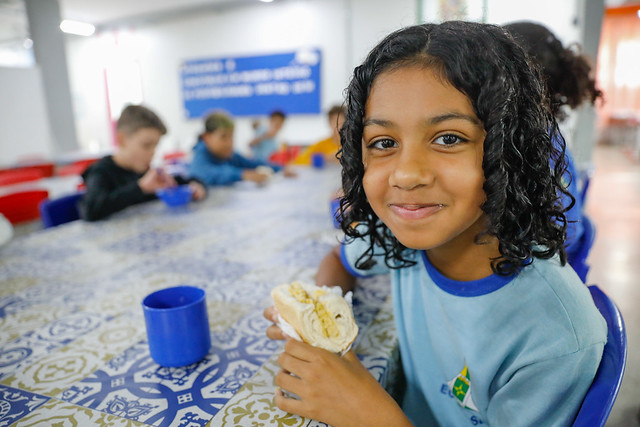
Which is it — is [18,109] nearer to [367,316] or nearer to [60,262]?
[60,262]

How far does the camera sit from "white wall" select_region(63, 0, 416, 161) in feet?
23.2

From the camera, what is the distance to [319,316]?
734 millimetres

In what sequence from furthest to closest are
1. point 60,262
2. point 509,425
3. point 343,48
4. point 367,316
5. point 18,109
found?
point 343,48, point 18,109, point 60,262, point 367,316, point 509,425

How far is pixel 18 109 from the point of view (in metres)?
5.48

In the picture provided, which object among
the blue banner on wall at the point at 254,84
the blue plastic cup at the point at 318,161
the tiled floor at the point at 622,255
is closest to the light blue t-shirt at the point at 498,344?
the tiled floor at the point at 622,255

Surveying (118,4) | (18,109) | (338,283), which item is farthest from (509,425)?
(118,4)

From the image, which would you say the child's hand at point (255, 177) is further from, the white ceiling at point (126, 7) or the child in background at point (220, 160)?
the white ceiling at point (126, 7)

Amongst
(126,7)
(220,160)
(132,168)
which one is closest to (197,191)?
(132,168)

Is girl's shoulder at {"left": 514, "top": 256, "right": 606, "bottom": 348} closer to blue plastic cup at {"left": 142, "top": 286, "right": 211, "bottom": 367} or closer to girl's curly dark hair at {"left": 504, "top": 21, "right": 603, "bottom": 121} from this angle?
blue plastic cup at {"left": 142, "top": 286, "right": 211, "bottom": 367}

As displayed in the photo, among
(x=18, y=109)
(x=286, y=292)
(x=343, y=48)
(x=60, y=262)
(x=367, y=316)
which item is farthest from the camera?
(x=343, y=48)

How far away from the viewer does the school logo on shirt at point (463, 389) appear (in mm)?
781

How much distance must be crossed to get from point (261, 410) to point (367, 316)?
0.39 meters

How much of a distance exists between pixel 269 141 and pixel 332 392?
5.51 metres

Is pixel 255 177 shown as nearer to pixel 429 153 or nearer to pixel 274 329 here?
pixel 274 329
